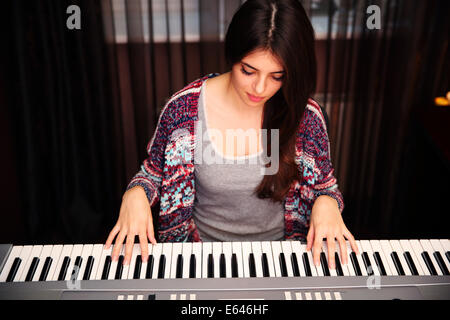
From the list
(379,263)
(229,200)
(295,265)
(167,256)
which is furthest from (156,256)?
(379,263)

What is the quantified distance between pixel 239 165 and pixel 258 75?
322 millimetres

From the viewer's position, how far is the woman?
1.25 m

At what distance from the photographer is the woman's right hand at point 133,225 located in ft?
3.48

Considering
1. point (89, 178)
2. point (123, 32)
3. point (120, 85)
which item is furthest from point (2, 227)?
point (123, 32)

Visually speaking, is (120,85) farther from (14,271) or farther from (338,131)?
(14,271)

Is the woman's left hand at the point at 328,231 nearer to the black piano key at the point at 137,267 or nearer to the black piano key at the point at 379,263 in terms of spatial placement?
the black piano key at the point at 379,263

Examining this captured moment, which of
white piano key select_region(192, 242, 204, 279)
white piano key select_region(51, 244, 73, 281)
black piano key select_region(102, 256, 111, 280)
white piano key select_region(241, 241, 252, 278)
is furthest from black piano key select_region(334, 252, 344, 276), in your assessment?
white piano key select_region(51, 244, 73, 281)

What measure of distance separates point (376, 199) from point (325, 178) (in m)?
1.32

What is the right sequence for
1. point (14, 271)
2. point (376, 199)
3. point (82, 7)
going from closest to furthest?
point (14, 271)
point (82, 7)
point (376, 199)

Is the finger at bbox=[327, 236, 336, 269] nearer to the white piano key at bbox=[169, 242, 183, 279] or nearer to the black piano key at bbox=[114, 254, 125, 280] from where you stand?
the white piano key at bbox=[169, 242, 183, 279]

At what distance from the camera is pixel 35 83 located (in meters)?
2.20

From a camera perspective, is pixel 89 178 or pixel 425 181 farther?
pixel 89 178

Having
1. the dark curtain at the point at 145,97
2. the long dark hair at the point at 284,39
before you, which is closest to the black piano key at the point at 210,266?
the long dark hair at the point at 284,39

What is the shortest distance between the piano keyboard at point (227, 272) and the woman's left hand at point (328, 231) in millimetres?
20
